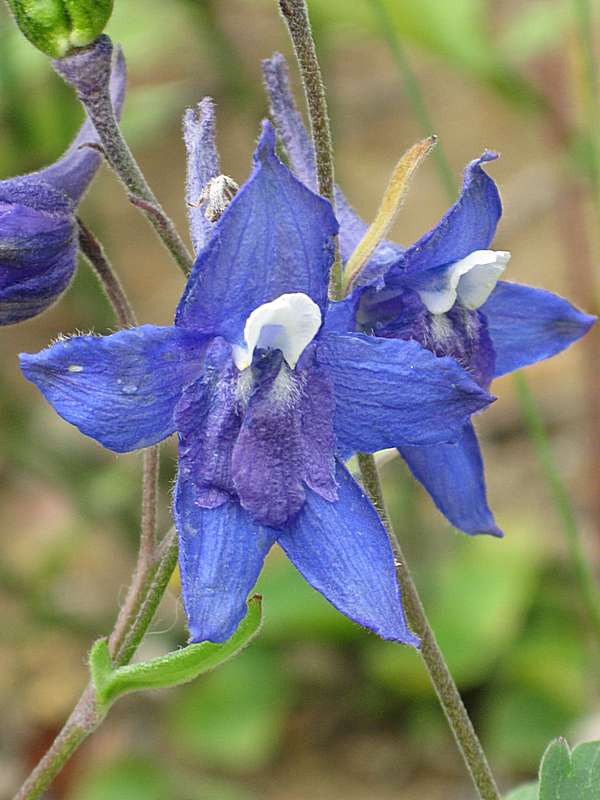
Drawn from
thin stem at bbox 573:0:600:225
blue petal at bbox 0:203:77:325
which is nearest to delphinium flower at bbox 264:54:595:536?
blue petal at bbox 0:203:77:325

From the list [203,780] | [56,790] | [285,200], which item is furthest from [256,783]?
[285,200]

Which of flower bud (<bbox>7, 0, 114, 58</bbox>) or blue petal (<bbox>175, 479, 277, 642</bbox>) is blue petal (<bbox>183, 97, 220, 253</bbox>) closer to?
flower bud (<bbox>7, 0, 114, 58</bbox>)

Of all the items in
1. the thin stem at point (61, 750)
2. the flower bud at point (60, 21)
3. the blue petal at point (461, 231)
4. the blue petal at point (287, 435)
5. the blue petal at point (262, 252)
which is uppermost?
the flower bud at point (60, 21)

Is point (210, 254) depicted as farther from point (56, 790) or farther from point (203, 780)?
point (56, 790)

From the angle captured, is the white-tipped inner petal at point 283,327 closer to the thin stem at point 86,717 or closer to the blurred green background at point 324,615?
the thin stem at point 86,717

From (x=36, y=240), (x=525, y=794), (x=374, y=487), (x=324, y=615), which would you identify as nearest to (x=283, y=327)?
(x=374, y=487)

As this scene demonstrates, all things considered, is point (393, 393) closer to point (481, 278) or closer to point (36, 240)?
point (481, 278)

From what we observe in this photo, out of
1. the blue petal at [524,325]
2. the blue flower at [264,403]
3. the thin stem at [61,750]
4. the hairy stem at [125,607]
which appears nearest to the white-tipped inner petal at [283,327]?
the blue flower at [264,403]
